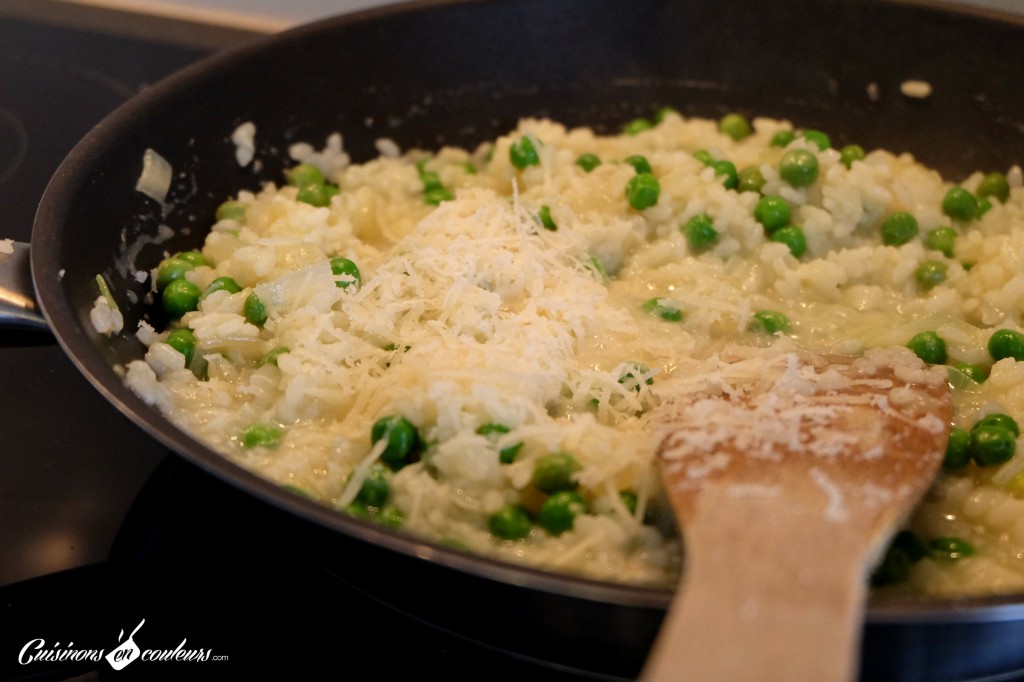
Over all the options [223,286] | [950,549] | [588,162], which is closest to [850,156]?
[588,162]

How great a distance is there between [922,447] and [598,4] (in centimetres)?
237

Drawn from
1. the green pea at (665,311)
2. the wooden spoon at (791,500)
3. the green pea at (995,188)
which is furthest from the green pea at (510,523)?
the green pea at (995,188)

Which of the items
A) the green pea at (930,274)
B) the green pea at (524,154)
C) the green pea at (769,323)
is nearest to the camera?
the green pea at (769,323)

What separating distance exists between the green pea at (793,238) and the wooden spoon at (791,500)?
0.62 m

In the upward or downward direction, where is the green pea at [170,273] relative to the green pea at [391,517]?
upward

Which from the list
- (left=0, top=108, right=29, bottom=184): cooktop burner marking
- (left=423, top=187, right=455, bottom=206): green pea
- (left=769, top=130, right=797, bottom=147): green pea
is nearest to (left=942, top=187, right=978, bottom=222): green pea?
(left=769, top=130, right=797, bottom=147): green pea

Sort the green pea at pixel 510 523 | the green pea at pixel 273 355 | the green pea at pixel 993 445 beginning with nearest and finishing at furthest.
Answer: the green pea at pixel 510 523 → the green pea at pixel 993 445 → the green pea at pixel 273 355

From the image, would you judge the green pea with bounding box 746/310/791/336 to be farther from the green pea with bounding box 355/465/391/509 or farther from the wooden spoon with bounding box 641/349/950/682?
the green pea with bounding box 355/465/391/509

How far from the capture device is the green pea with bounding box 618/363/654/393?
2.42 metres

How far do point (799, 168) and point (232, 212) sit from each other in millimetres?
1885

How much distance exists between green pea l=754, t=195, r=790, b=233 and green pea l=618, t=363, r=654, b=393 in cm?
94

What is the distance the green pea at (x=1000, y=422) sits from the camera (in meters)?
2.42

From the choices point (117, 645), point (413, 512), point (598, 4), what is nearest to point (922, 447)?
point (413, 512)

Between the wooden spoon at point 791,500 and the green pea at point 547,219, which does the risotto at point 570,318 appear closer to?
the green pea at point 547,219
